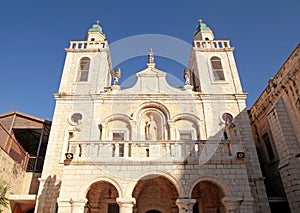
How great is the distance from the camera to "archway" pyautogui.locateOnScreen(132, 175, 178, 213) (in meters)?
13.0

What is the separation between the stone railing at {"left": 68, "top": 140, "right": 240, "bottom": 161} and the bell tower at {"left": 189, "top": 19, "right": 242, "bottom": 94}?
23.6 ft

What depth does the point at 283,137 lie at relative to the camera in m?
13.5

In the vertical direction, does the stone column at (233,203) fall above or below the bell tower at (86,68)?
below

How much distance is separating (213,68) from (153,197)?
37.9 feet

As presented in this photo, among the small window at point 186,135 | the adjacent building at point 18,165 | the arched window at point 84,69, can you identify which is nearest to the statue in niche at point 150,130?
the small window at point 186,135

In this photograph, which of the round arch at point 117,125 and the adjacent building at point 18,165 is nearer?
the adjacent building at point 18,165

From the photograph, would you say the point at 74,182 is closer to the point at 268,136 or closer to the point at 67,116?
the point at 67,116

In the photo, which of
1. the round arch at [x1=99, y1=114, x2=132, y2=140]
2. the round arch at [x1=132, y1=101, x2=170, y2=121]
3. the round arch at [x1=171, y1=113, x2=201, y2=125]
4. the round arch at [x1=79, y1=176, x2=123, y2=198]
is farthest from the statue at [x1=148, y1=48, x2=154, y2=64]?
the round arch at [x1=79, y1=176, x2=123, y2=198]

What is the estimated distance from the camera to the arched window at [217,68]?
18473 millimetres

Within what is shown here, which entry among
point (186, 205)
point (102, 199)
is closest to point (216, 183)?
point (186, 205)

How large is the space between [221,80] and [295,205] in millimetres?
9737

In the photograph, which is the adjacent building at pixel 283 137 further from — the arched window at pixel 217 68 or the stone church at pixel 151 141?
the arched window at pixel 217 68

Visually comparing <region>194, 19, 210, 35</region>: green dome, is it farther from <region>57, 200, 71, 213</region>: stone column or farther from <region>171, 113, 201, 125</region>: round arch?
<region>57, 200, 71, 213</region>: stone column

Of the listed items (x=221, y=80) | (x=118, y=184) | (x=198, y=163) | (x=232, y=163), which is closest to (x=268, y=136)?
(x=221, y=80)
